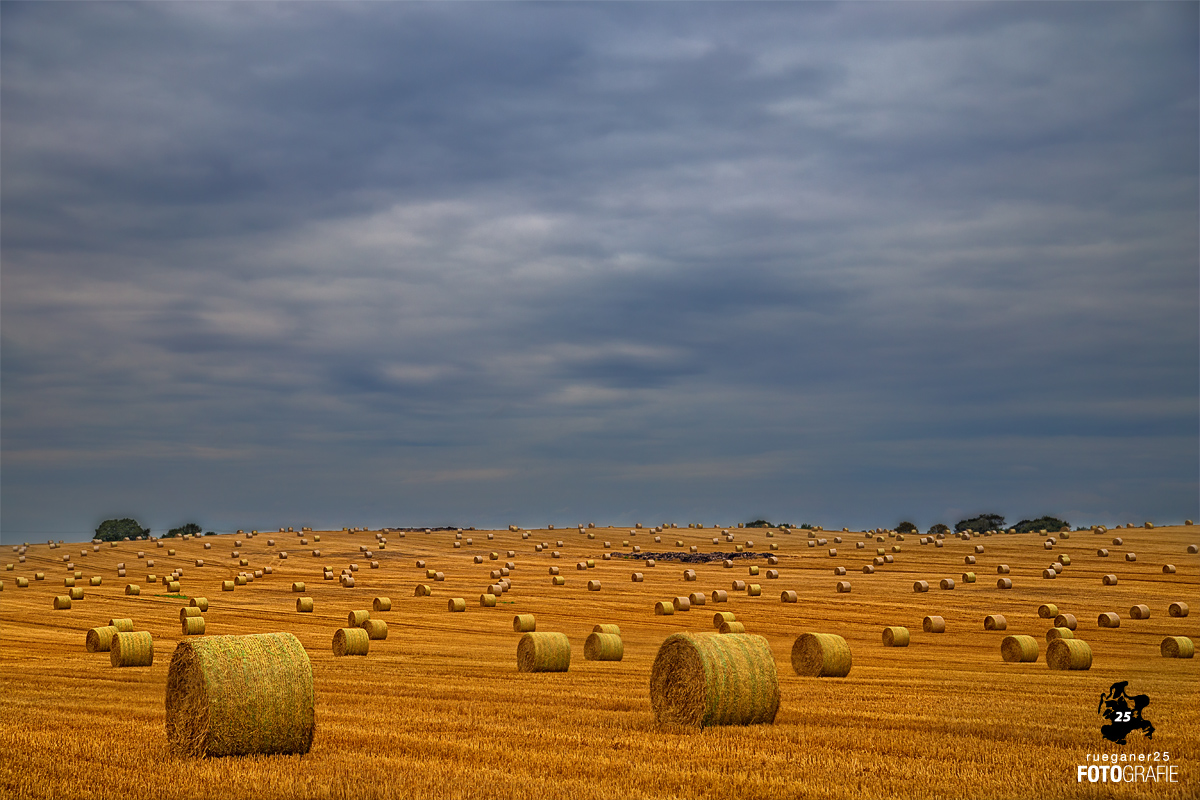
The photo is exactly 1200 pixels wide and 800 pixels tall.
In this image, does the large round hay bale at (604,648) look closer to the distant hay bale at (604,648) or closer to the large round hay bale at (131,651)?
the distant hay bale at (604,648)

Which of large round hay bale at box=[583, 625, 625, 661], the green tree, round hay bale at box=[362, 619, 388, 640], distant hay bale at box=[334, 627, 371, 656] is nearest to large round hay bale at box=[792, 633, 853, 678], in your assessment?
large round hay bale at box=[583, 625, 625, 661]

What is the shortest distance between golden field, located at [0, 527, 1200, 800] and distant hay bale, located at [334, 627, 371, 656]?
1.63 feet

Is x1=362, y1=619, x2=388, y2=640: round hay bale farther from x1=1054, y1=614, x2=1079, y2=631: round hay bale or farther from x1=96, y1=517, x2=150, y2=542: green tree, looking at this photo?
x1=96, y1=517, x2=150, y2=542: green tree

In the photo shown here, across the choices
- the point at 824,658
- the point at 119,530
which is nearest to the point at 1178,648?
the point at 824,658

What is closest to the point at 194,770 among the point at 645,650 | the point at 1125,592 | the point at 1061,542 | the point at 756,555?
the point at 645,650

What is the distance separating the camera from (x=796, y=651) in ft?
95.1

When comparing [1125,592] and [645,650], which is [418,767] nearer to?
[645,650]

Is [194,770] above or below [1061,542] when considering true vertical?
below

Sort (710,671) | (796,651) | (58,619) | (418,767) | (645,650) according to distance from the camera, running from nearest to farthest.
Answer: (418,767)
(710,671)
(796,651)
(645,650)
(58,619)

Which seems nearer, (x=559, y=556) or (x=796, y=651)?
(x=796, y=651)

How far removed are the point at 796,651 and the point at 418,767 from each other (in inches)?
646

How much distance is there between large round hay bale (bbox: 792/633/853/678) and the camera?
27.8 metres

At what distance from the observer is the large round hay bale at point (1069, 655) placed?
29.8 metres

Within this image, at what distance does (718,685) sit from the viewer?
1853cm
